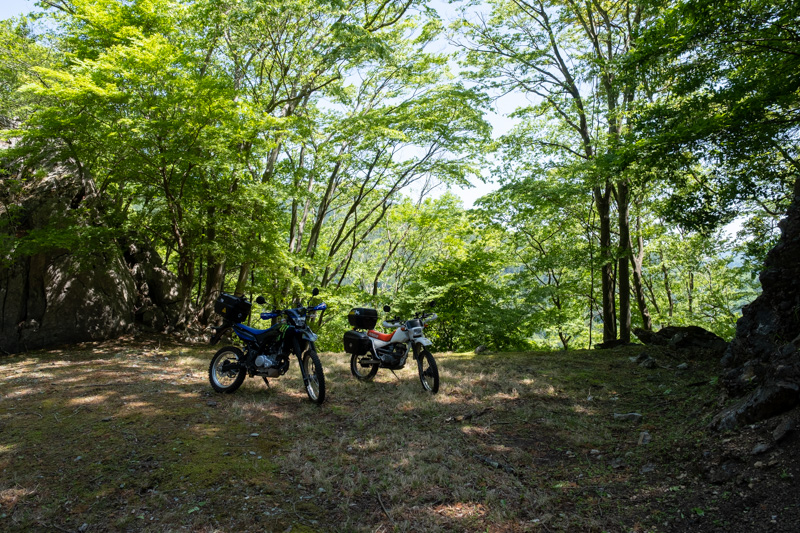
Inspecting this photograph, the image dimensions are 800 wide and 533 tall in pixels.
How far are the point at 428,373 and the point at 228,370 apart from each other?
2.37 meters

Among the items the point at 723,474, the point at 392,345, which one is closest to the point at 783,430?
the point at 723,474

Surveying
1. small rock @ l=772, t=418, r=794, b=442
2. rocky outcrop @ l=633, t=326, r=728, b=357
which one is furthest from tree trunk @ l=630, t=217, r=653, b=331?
small rock @ l=772, t=418, r=794, b=442

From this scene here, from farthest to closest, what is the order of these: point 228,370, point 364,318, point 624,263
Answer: point 624,263, point 364,318, point 228,370

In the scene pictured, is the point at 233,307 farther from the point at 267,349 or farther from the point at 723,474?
the point at 723,474

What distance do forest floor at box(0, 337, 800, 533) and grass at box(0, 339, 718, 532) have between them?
0.02 m

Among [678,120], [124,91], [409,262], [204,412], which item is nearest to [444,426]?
[204,412]

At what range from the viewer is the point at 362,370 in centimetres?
629

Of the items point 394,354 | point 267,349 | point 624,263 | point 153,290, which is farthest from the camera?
point 153,290

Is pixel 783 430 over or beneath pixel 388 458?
over

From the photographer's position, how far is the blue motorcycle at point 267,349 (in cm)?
477

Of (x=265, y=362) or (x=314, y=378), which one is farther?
(x=314, y=378)

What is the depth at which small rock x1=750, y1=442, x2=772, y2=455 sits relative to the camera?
2.80m

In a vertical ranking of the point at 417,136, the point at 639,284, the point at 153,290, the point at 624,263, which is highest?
the point at 417,136

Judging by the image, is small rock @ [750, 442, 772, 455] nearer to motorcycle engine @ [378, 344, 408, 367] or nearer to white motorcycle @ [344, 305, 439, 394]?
white motorcycle @ [344, 305, 439, 394]
